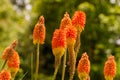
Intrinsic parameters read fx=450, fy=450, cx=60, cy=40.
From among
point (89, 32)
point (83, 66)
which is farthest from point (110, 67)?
point (89, 32)

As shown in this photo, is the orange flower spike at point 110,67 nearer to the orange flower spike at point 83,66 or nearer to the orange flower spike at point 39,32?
the orange flower spike at point 83,66

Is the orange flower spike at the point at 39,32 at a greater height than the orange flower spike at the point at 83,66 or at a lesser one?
greater

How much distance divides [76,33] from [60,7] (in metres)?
9.29

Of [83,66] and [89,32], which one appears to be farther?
[89,32]

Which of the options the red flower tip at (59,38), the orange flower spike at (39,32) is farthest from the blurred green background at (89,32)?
the red flower tip at (59,38)

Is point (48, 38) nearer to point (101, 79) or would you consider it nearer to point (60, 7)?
point (60, 7)

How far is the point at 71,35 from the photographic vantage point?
263cm

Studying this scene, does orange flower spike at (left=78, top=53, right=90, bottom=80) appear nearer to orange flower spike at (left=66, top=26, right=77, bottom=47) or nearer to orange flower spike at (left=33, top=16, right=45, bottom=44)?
orange flower spike at (left=66, top=26, right=77, bottom=47)

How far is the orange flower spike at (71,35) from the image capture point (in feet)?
8.56

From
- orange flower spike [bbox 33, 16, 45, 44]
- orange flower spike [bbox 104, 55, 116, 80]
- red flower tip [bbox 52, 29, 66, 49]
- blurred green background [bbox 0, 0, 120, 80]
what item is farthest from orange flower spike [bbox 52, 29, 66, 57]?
blurred green background [bbox 0, 0, 120, 80]

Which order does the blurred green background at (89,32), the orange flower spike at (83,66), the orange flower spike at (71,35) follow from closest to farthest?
1. the orange flower spike at (83,66)
2. the orange flower spike at (71,35)
3. the blurred green background at (89,32)

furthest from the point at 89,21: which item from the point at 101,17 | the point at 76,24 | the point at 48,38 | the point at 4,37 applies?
the point at 76,24

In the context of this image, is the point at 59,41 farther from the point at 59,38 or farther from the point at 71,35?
the point at 71,35

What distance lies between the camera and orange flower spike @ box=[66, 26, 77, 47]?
261 cm
